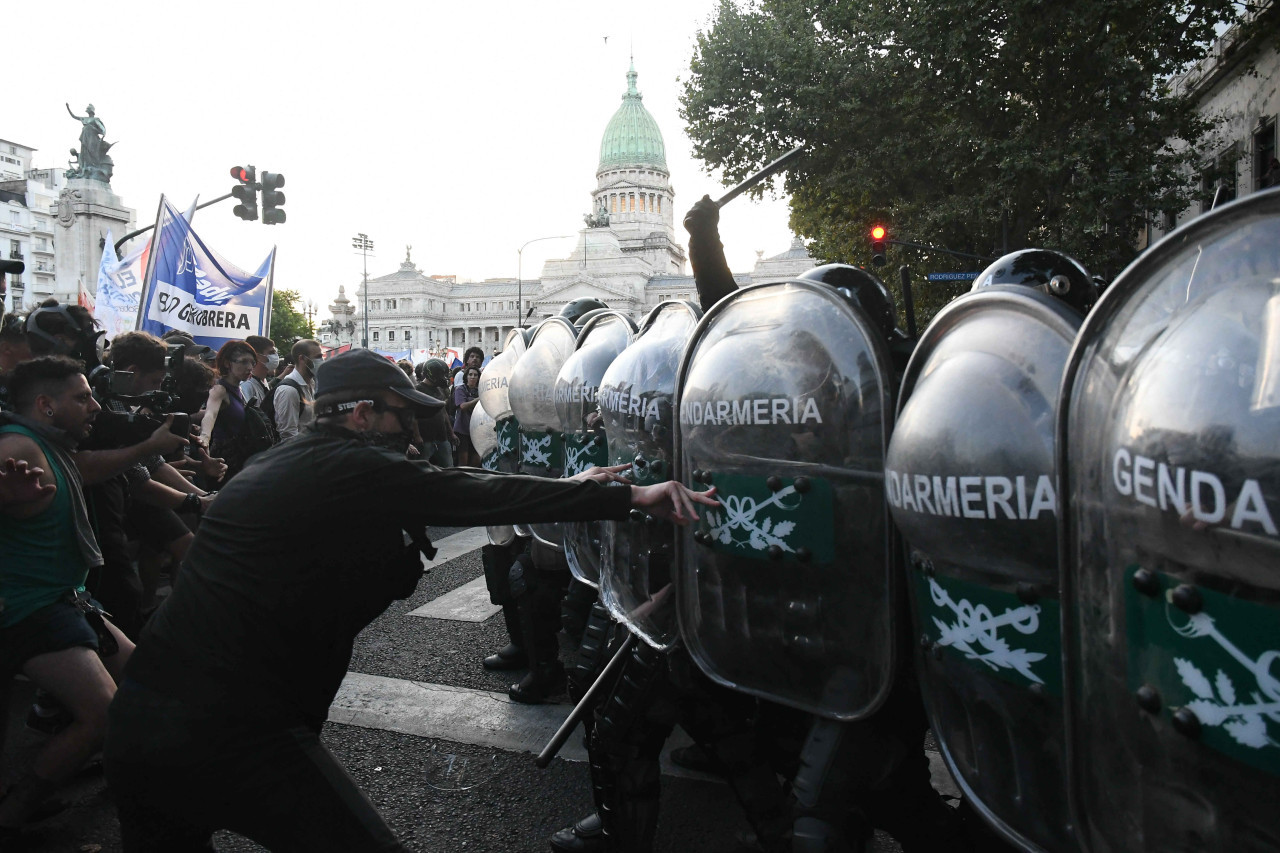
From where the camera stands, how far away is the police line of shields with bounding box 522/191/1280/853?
3.64 ft

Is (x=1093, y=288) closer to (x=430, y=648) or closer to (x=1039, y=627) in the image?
(x=1039, y=627)

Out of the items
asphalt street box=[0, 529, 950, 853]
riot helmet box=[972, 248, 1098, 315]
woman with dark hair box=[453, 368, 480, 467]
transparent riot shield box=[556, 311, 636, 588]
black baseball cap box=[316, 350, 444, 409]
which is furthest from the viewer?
woman with dark hair box=[453, 368, 480, 467]

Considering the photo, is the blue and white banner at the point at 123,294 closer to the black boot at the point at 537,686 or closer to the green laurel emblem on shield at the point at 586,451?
the black boot at the point at 537,686

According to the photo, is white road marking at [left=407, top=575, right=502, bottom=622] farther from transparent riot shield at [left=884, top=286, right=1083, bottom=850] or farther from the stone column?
the stone column

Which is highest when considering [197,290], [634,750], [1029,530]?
[197,290]

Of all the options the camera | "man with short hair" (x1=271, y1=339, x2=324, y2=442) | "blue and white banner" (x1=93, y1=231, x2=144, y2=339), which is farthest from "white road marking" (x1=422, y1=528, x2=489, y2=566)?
"blue and white banner" (x1=93, y1=231, x2=144, y2=339)

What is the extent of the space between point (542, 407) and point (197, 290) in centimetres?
577

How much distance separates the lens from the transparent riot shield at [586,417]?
3375 millimetres

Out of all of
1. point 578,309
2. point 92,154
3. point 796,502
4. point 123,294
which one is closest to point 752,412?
point 796,502

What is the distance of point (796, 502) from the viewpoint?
2049 mm

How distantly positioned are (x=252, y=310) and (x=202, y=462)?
4659 mm

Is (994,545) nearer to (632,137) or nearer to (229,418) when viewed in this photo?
(229,418)

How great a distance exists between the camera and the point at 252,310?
895 centimetres

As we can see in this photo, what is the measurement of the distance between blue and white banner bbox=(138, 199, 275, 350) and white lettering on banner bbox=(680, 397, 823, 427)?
254 inches
